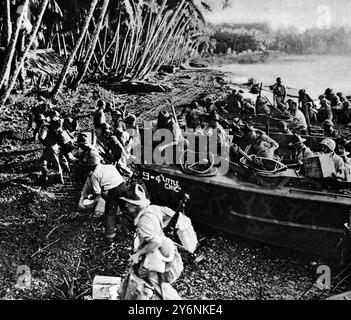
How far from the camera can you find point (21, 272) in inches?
178

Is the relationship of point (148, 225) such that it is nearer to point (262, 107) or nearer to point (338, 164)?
point (338, 164)

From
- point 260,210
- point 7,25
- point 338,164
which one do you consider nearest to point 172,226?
point 260,210

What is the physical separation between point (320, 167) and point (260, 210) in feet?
2.46

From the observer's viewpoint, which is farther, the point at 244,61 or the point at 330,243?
the point at 244,61

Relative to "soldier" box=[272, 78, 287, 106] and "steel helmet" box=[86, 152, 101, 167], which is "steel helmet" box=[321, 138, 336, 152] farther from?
"steel helmet" box=[86, 152, 101, 167]

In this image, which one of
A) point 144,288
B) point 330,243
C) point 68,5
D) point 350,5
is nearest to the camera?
point 144,288

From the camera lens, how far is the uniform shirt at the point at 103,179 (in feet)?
14.0

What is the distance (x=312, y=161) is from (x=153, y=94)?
2044 mm

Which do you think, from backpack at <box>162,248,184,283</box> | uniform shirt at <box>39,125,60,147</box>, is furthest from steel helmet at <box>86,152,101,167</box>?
backpack at <box>162,248,184,283</box>

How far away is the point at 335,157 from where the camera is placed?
4.41 m

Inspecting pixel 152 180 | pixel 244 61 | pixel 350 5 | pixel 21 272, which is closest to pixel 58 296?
pixel 21 272

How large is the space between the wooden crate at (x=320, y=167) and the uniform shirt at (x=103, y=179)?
1.97 meters

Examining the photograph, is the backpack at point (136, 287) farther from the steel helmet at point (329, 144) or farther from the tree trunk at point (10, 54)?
the tree trunk at point (10, 54)
